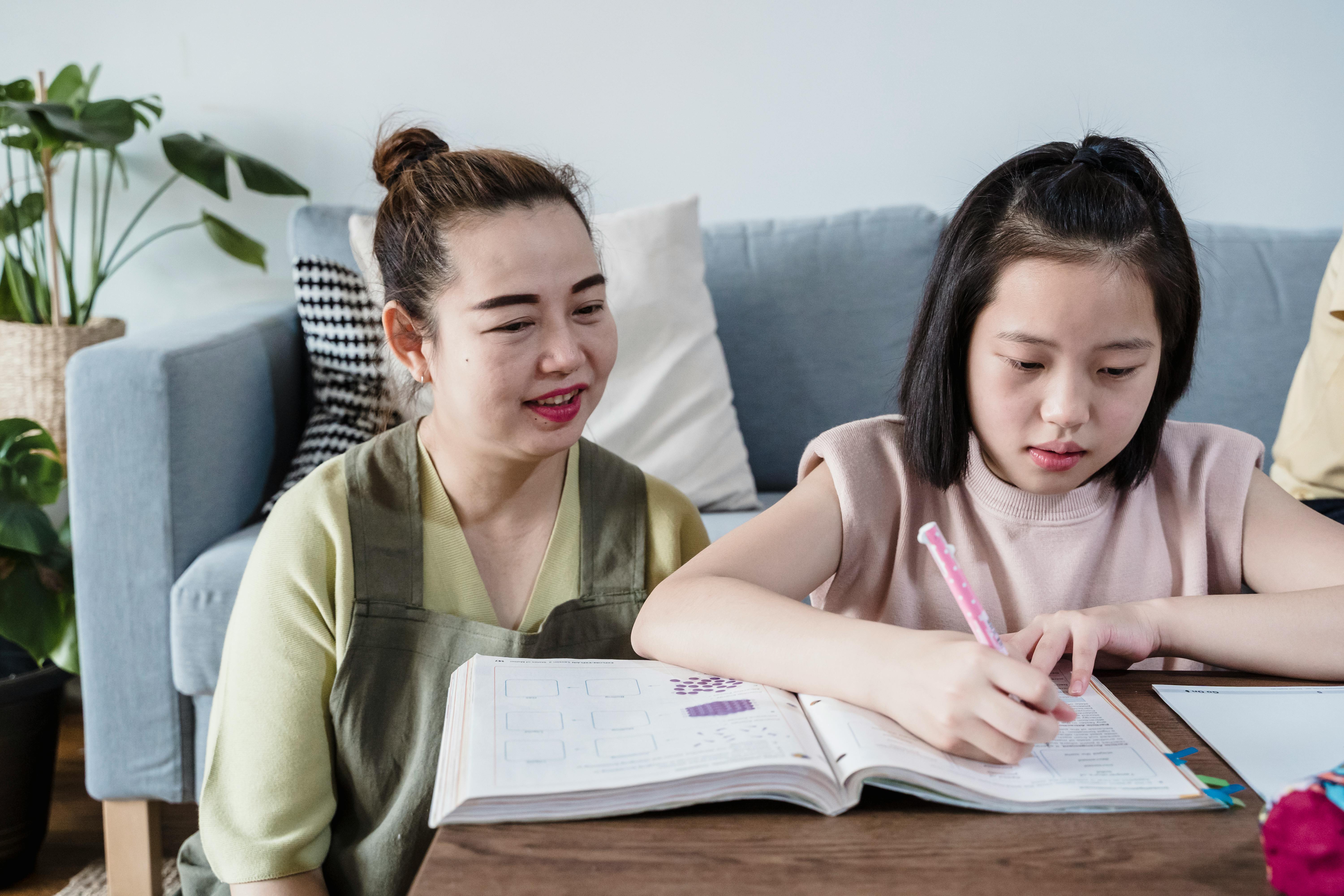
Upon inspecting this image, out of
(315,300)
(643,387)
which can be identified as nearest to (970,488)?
(643,387)

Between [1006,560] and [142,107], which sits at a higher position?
[142,107]

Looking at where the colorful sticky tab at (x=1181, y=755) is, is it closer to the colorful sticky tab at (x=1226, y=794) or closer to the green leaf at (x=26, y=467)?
the colorful sticky tab at (x=1226, y=794)

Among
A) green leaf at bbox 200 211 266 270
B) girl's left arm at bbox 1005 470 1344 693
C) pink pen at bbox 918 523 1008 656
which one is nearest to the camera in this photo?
pink pen at bbox 918 523 1008 656

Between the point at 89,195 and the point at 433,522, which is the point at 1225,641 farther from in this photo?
the point at 89,195

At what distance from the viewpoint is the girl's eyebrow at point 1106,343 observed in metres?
0.79

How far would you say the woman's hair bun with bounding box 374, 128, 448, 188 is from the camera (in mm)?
1003

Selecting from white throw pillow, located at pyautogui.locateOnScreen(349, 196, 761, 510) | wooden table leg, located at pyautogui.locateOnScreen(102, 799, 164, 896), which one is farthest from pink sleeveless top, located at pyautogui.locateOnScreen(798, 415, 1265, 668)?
wooden table leg, located at pyautogui.locateOnScreen(102, 799, 164, 896)

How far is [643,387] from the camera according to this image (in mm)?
1723

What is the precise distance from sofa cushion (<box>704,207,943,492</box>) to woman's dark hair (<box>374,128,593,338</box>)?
0.89 m

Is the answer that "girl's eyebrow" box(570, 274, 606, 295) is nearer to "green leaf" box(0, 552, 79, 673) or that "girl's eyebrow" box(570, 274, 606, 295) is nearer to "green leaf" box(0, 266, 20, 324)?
"green leaf" box(0, 552, 79, 673)

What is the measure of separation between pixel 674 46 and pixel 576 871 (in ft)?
6.39

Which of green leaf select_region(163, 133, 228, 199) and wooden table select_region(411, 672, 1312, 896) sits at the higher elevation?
green leaf select_region(163, 133, 228, 199)

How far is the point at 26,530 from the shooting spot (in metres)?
1.38

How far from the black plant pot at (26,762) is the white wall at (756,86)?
1.17 meters
